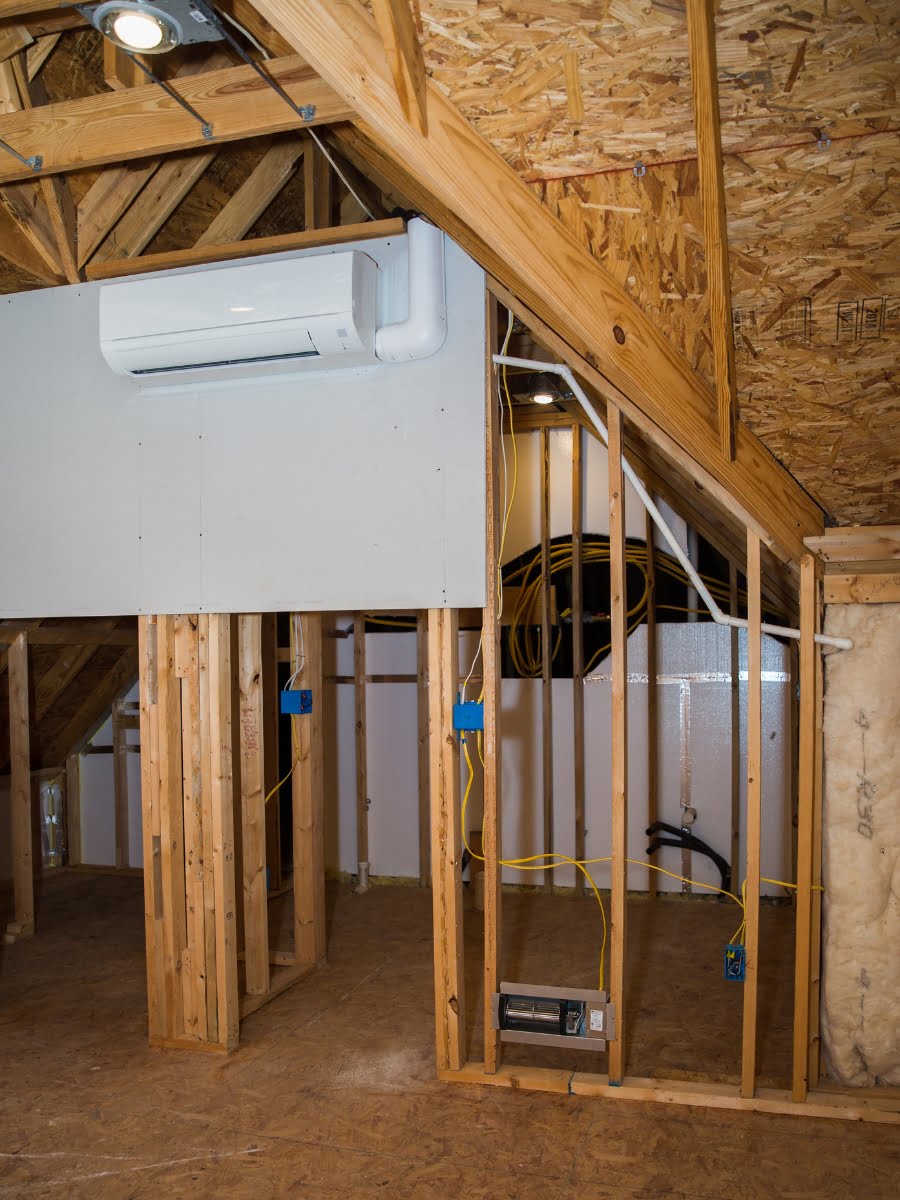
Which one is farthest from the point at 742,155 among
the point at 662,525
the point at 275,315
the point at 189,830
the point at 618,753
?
the point at 189,830

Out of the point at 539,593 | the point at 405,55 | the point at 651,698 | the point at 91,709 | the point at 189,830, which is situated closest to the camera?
the point at 405,55

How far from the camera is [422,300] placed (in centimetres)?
308

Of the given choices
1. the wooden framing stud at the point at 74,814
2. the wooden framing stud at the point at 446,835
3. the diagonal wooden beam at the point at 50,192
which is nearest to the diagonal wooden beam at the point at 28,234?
the diagonal wooden beam at the point at 50,192

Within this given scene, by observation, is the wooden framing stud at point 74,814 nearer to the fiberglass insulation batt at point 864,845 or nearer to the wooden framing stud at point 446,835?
the wooden framing stud at point 446,835

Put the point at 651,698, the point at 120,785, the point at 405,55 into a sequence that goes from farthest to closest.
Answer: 1. the point at 120,785
2. the point at 651,698
3. the point at 405,55

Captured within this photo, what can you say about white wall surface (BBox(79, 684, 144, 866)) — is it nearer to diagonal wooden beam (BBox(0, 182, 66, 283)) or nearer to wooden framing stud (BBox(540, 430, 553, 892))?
wooden framing stud (BBox(540, 430, 553, 892))

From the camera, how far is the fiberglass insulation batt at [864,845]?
9.91ft

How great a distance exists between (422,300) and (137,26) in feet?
3.63

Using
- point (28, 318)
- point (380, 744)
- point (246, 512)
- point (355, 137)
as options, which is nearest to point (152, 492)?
point (246, 512)

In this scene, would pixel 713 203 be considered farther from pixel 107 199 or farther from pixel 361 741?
pixel 361 741

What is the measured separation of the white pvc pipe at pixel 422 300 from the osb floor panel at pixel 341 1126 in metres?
2.43

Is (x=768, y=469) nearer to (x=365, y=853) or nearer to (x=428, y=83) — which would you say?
(x=428, y=83)

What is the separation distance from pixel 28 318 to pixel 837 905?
11.6 ft

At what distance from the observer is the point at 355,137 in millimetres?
3447
